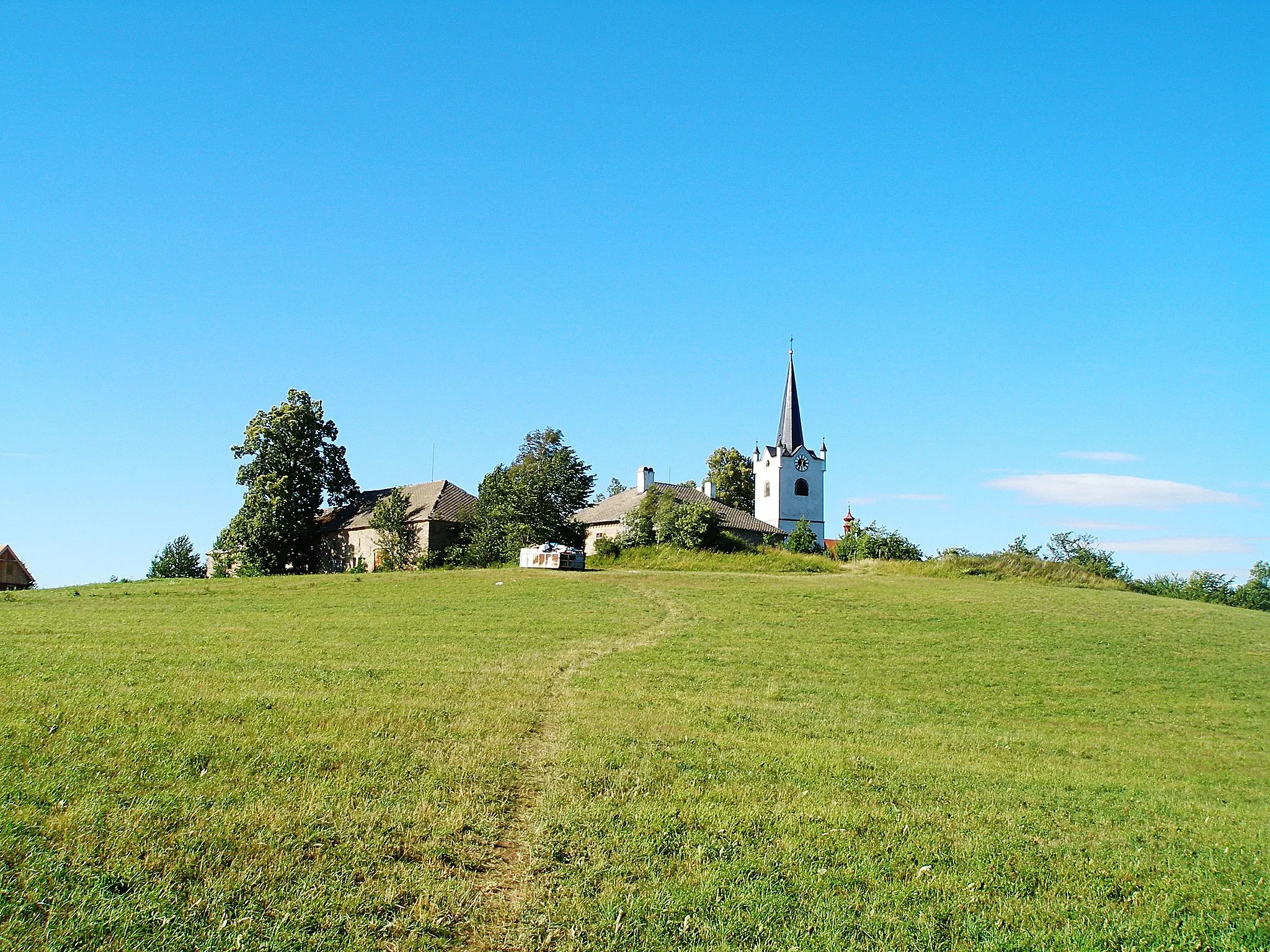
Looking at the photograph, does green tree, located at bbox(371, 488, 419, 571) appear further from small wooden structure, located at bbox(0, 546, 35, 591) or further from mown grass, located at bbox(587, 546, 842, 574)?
small wooden structure, located at bbox(0, 546, 35, 591)

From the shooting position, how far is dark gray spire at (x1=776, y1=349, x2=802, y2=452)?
96.7 metres

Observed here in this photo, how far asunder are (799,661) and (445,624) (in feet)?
34.4

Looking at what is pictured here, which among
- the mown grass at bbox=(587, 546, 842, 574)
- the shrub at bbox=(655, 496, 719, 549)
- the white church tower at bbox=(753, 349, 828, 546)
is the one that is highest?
the white church tower at bbox=(753, 349, 828, 546)

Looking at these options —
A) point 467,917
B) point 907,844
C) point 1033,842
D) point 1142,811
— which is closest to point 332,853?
point 467,917

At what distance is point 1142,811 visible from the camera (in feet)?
37.8

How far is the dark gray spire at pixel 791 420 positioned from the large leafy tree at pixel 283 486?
164ft

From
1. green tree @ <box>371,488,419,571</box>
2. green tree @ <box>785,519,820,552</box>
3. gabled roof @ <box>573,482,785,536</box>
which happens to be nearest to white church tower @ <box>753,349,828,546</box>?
gabled roof @ <box>573,482,785,536</box>

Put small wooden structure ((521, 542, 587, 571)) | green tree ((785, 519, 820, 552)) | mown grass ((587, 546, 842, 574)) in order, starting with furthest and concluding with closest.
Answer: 1. green tree ((785, 519, 820, 552))
2. mown grass ((587, 546, 842, 574))
3. small wooden structure ((521, 542, 587, 571))

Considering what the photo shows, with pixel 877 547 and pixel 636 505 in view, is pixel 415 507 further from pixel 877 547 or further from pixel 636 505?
pixel 877 547

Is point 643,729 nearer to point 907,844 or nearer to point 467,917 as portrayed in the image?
point 907,844

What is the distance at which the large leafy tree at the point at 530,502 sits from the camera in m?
58.1

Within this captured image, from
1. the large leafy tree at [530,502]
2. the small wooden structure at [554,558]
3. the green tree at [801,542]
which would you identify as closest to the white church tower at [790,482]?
the green tree at [801,542]

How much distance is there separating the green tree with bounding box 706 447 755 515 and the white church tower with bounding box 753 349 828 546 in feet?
5.16

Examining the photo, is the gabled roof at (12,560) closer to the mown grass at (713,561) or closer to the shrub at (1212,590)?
the mown grass at (713,561)
